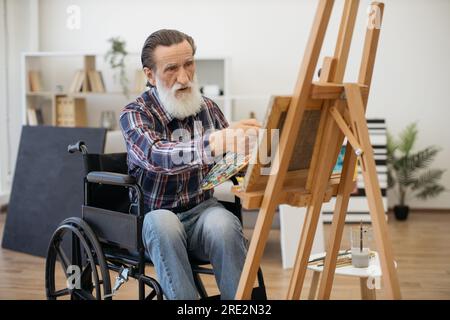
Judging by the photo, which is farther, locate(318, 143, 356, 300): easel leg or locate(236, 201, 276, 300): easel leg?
locate(318, 143, 356, 300): easel leg

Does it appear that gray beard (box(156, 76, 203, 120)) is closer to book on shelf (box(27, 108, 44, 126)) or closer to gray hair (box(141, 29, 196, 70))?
gray hair (box(141, 29, 196, 70))

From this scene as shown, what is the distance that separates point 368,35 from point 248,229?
124 inches

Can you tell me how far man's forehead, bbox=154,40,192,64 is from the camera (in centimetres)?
228

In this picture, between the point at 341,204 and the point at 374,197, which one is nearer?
the point at 374,197

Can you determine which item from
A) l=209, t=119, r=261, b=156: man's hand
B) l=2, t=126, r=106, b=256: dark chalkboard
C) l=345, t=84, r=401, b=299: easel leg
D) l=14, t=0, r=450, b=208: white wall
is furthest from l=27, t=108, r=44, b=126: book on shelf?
l=345, t=84, r=401, b=299: easel leg

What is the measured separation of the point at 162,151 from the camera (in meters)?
2.07

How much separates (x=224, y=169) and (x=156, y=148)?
22 centimetres

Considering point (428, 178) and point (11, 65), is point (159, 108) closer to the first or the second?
point (428, 178)

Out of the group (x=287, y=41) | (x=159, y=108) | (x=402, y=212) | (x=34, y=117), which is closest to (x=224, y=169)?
(x=159, y=108)

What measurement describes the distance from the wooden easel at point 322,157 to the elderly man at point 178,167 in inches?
7.1

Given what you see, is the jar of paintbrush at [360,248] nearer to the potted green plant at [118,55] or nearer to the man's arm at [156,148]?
the man's arm at [156,148]

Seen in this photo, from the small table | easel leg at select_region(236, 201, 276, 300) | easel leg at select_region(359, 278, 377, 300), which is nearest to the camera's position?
easel leg at select_region(236, 201, 276, 300)

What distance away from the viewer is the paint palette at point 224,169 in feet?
6.68

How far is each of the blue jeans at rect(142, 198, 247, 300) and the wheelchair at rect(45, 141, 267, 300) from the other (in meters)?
0.04
